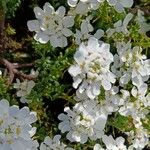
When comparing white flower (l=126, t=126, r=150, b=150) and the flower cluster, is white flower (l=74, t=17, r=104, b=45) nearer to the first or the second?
the flower cluster

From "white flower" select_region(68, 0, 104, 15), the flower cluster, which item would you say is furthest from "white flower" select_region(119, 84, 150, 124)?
"white flower" select_region(68, 0, 104, 15)

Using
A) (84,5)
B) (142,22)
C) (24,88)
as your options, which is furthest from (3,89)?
(142,22)

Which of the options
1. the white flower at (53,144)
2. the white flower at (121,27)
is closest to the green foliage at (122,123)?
the white flower at (53,144)

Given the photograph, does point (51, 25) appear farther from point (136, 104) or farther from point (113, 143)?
point (113, 143)

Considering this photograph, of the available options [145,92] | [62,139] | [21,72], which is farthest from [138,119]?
[21,72]

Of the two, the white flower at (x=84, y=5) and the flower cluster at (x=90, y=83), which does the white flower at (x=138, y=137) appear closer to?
the flower cluster at (x=90, y=83)

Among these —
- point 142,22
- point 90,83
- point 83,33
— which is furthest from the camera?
point 142,22

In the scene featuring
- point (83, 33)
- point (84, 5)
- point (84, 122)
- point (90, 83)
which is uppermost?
point (84, 5)
